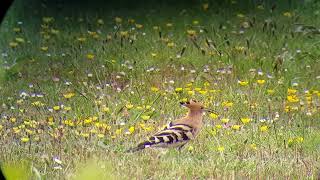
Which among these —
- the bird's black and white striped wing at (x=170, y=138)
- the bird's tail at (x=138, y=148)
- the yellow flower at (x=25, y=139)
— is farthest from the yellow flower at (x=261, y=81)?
the yellow flower at (x=25, y=139)

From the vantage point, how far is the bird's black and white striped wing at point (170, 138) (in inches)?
96.6

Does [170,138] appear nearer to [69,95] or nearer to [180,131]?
[180,131]

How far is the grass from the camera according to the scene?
2.45 meters

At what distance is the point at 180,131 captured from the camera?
2463 millimetres

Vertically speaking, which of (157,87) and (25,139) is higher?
(157,87)

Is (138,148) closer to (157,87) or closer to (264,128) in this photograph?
(157,87)

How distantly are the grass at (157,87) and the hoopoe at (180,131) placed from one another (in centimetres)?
2

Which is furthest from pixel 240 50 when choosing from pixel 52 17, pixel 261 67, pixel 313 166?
pixel 52 17

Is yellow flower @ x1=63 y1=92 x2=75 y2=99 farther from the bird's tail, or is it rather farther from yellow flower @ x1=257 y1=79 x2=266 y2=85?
yellow flower @ x1=257 y1=79 x2=266 y2=85

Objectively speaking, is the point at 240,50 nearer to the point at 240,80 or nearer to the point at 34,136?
the point at 240,80

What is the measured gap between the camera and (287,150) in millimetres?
2441

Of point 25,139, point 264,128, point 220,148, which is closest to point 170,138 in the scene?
point 220,148

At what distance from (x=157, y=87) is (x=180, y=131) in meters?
0.16

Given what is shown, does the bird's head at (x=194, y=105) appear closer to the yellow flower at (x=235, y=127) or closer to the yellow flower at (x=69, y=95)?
the yellow flower at (x=235, y=127)
